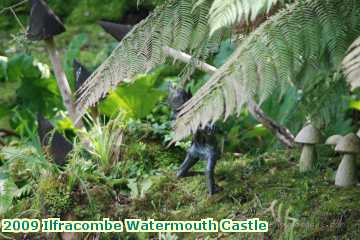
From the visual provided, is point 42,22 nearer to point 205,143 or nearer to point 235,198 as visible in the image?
point 205,143

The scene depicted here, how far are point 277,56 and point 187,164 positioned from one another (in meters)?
1.00

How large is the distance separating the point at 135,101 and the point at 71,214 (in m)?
0.87

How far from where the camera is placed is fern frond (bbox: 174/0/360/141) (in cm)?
159

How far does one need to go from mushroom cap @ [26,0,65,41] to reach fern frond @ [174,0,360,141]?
4.44 feet

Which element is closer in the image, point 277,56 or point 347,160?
point 277,56

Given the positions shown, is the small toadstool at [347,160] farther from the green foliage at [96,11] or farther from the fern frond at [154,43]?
the green foliage at [96,11]

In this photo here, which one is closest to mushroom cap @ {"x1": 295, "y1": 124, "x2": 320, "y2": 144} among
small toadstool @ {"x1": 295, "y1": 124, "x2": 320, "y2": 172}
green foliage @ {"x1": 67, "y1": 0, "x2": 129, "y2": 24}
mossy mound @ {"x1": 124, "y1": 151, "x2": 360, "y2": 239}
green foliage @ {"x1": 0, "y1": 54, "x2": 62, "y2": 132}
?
small toadstool @ {"x1": 295, "y1": 124, "x2": 320, "y2": 172}

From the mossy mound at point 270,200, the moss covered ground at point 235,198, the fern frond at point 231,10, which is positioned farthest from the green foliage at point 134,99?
the fern frond at point 231,10

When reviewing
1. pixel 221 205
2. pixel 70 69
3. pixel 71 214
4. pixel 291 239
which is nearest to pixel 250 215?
pixel 221 205

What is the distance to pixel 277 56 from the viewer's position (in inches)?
66.0

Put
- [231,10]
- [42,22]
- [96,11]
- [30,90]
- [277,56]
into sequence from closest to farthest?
1. [231,10]
2. [277,56]
3. [42,22]
4. [30,90]
5. [96,11]

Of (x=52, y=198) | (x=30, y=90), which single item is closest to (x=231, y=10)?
(x=52, y=198)

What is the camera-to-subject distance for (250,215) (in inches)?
91.0

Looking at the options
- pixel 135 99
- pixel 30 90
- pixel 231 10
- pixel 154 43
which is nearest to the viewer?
pixel 231 10
